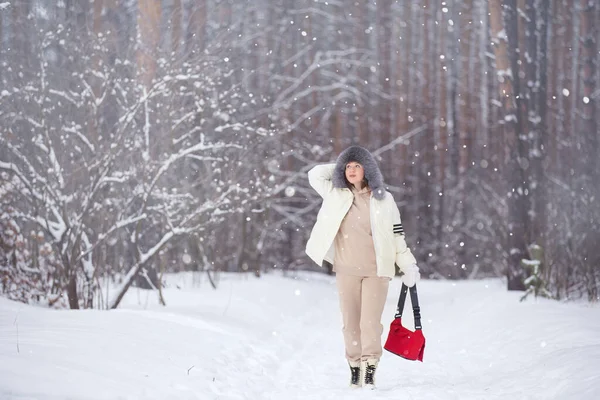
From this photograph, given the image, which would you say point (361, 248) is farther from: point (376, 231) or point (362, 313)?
point (362, 313)

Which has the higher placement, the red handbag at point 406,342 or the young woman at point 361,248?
the young woman at point 361,248

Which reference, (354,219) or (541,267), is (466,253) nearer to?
(541,267)

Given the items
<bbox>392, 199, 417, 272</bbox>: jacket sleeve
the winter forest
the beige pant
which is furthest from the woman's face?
the winter forest

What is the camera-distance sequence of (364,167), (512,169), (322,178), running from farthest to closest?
(512,169), (322,178), (364,167)

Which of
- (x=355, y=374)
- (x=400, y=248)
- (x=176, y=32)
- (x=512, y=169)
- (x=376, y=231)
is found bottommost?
(x=355, y=374)

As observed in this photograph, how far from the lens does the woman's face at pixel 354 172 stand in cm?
544

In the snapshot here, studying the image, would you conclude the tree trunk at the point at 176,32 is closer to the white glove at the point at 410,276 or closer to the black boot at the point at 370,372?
the white glove at the point at 410,276

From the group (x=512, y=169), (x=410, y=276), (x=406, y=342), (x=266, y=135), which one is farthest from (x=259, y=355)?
(x=512, y=169)

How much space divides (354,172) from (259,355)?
90.4 inches

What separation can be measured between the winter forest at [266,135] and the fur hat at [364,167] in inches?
125

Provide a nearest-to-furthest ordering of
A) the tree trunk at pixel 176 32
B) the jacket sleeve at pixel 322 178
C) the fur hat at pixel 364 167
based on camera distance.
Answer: the fur hat at pixel 364 167, the jacket sleeve at pixel 322 178, the tree trunk at pixel 176 32

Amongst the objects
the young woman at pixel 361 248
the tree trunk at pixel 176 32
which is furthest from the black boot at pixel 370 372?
the tree trunk at pixel 176 32

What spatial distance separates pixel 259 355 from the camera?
6551 mm

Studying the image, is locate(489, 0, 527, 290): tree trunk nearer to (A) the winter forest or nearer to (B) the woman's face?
(A) the winter forest
